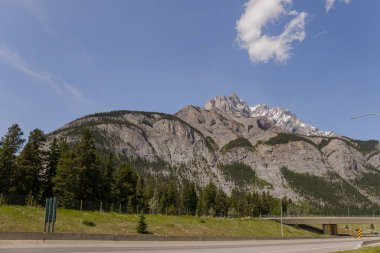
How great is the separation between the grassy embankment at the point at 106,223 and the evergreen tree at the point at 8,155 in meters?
19.3

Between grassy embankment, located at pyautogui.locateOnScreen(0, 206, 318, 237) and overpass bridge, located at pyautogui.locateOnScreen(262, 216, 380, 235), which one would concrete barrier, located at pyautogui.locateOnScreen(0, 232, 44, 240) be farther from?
overpass bridge, located at pyautogui.locateOnScreen(262, 216, 380, 235)

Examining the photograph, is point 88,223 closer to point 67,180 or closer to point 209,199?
point 67,180

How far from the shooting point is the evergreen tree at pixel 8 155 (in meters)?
66.0

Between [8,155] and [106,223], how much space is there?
2437 cm

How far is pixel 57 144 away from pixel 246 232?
41.9 m

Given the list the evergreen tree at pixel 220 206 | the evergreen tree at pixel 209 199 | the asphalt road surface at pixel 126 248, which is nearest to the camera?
the asphalt road surface at pixel 126 248

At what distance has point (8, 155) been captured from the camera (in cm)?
6625

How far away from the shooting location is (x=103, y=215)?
56.9 m

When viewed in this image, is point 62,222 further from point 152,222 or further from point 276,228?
point 276,228

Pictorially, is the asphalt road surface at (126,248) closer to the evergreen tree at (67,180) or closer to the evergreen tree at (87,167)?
the evergreen tree at (67,180)

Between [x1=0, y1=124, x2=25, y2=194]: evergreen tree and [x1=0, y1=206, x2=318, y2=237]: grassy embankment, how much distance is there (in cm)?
1933

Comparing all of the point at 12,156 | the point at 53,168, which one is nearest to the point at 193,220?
the point at 53,168

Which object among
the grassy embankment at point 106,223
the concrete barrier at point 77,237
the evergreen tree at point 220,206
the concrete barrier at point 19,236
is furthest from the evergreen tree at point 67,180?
the evergreen tree at point 220,206

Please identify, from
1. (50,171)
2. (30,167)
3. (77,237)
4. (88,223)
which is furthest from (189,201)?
(77,237)
